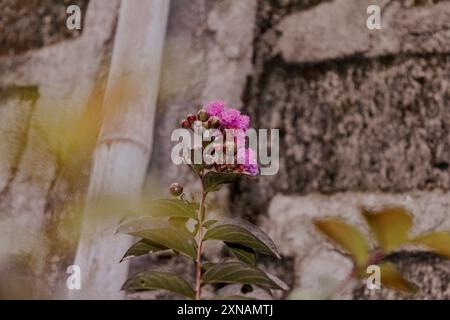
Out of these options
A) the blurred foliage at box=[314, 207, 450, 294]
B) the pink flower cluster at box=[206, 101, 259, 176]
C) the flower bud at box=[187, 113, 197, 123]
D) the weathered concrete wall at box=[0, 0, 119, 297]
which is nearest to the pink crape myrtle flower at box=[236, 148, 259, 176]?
the pink flower cluster at box=[206, 101, 259, 176]

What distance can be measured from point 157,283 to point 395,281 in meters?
0.43

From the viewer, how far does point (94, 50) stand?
147cm

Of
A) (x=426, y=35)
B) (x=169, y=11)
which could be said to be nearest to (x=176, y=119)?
(x=169, y=11)

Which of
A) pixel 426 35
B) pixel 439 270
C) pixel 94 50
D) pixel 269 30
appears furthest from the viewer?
pixel 94 50

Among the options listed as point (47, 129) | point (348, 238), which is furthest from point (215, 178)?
point (47, 129)

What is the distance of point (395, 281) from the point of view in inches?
42.3

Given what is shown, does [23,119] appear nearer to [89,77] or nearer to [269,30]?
[89,77]

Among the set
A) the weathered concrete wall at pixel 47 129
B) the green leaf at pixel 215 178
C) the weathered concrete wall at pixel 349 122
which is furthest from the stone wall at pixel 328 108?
the green leaf at pixel 215 178

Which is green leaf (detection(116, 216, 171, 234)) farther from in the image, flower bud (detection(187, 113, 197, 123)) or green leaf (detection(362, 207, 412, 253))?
green leaf (detection(362, 207, 412, 253))

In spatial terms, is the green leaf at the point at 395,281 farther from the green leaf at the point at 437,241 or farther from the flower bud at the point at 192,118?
the flower bud at the point at 192,118

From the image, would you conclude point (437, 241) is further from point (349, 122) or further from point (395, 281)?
point (349, 122)

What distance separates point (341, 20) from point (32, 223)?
0.78 metres

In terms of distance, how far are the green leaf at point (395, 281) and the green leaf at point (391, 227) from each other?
4cm

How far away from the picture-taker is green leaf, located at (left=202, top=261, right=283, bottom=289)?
2.85ft
